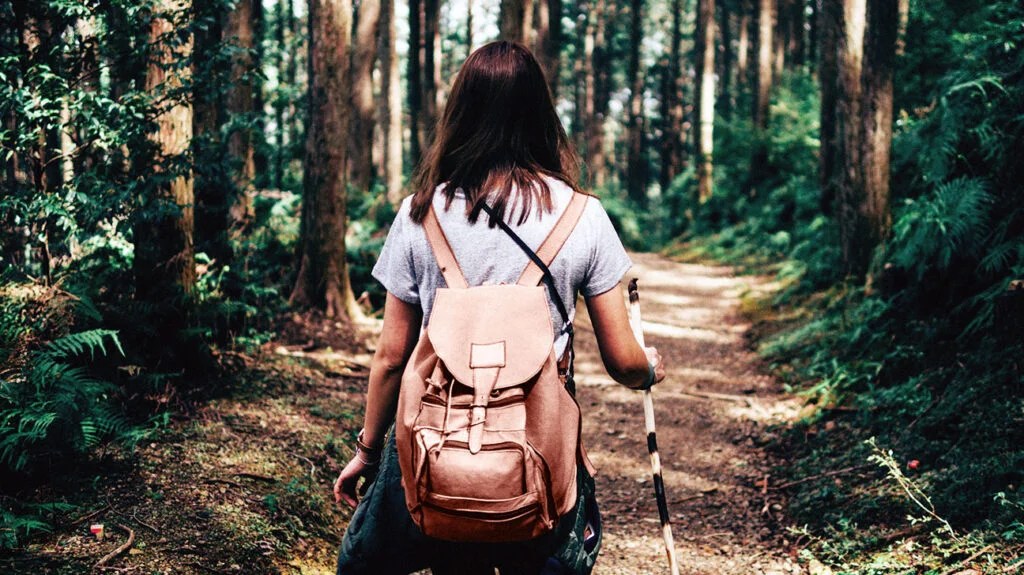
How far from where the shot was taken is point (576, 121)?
52719 mm

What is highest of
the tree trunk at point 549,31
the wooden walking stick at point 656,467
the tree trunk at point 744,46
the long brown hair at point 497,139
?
the tree trunk at point 744,46

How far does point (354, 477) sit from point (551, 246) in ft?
3.38

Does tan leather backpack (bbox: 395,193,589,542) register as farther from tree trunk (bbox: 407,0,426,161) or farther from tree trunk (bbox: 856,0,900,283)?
tree trunk (bbox: 407,0,426,161)

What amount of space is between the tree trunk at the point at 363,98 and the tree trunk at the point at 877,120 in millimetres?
8912

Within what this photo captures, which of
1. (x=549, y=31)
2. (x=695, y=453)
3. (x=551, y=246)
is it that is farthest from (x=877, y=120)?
(x=549, y=31)

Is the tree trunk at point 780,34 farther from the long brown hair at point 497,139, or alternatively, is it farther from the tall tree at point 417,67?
the long brown hair at point 497,139

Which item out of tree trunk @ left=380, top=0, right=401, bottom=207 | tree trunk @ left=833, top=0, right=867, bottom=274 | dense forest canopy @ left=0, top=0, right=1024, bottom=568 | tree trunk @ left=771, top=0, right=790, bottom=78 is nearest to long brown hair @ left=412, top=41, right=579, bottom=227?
dense forest canopy @ left=0, top=0, right=1024, bottom=568

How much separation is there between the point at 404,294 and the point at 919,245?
6.14 meters

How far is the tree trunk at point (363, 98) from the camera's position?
15319mm

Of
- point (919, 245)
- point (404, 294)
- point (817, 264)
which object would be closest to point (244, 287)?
point (404, 294)

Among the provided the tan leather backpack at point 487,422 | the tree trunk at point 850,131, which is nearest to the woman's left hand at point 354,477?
the tan leather backpack at point 487,422

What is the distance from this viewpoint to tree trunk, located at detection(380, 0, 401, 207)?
1972 centimetres

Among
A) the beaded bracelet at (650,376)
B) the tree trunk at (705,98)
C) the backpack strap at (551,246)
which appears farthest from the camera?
the tree trunk at (705,98)

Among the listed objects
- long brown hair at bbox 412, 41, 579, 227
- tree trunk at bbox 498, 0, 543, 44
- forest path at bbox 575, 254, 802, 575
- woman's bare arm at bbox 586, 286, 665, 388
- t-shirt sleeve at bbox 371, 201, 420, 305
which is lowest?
forest path at bbox 575, 254, 802, 575
